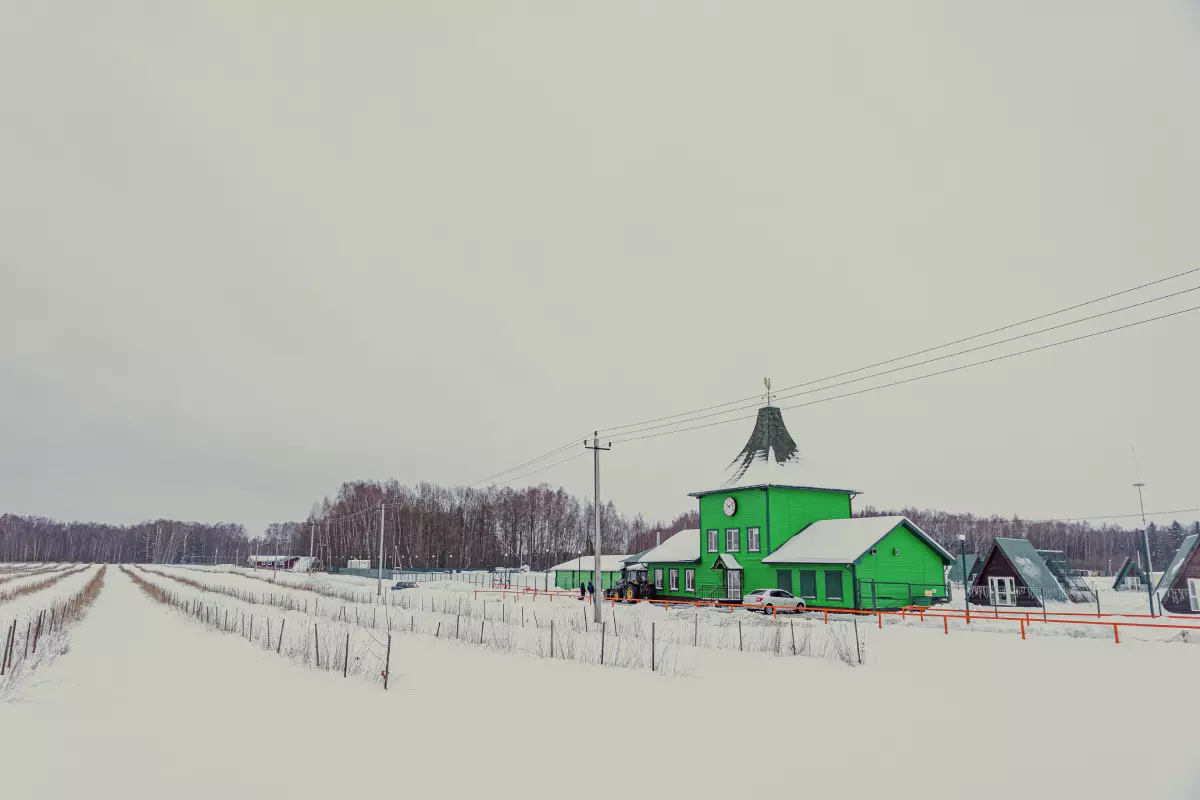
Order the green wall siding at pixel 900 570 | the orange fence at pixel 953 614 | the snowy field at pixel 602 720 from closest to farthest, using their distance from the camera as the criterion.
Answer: the snowy field at pixel 602 720, the orange fence at pixel 953 614, the green wall siding at pixel 900 570

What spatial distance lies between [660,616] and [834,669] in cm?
1928

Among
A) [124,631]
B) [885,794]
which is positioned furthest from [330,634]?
[885,794]

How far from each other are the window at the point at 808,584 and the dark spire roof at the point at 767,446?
30.4 feet

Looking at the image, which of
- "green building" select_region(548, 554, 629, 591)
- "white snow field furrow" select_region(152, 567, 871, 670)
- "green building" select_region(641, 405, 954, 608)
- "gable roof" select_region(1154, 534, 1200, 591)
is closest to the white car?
"white snow field furrow" select_region(152, 567, 871, 670)

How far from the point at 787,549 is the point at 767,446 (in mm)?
8703

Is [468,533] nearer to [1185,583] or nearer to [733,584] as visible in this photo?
[733,584]

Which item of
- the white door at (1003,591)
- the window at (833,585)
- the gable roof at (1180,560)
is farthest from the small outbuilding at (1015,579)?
the window at (833,585)

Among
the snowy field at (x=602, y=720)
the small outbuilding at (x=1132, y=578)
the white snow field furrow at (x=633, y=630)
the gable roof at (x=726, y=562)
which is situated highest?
the gable roof at (x=726, y=562)

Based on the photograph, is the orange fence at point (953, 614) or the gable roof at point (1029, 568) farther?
the gable roof at point (1029, 568)

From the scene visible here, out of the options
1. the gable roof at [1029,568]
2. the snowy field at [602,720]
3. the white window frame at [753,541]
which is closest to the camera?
the snowy field at [602,720]

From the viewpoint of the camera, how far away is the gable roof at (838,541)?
43.0 meters

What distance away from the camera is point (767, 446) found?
52906 millimetres

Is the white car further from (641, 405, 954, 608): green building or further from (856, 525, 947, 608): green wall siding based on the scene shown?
(856, 525, 947, 608): green wall siding

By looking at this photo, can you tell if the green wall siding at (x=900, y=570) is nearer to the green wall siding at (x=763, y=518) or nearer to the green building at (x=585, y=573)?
the green wall siding at (x=763, y=518)
